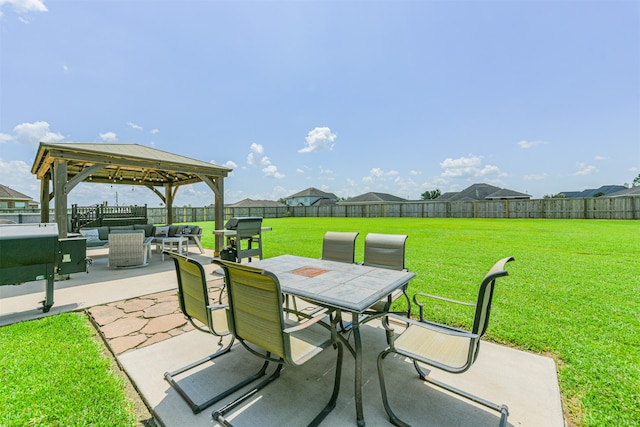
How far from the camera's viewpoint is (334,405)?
5.90 feet

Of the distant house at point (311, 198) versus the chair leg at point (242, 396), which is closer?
the chair leg at point (242, 396)

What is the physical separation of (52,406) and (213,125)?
46.4 feet

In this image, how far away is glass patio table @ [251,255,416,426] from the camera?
176 cm

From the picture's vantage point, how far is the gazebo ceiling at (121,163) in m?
5.40

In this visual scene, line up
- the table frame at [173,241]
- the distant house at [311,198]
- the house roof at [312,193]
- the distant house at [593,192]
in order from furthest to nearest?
the distant house at [593,192]
the house roof at [312,193]
the distant house at [311,198]
the table frame at [173,241]

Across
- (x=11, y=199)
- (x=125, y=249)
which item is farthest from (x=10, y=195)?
(x=125, y=249)

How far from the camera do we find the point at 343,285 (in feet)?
7.54

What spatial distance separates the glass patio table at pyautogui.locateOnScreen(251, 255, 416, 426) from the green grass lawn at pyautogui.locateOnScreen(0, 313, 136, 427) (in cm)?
147

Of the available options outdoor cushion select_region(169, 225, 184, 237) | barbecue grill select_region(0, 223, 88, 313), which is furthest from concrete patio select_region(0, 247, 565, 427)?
outdoor cushion select_region(169, 225, 184, 237)

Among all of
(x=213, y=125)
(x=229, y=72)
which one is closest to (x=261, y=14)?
(x=229, y=72)

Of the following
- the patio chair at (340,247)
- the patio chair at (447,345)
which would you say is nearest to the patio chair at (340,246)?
the patio chair at (340,247)

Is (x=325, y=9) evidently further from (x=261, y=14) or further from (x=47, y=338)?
(x=47, y=338)

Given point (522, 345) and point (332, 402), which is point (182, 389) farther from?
point (522, 345)

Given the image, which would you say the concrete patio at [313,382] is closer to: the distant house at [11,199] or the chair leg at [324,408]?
the chair leg at [324,408]
